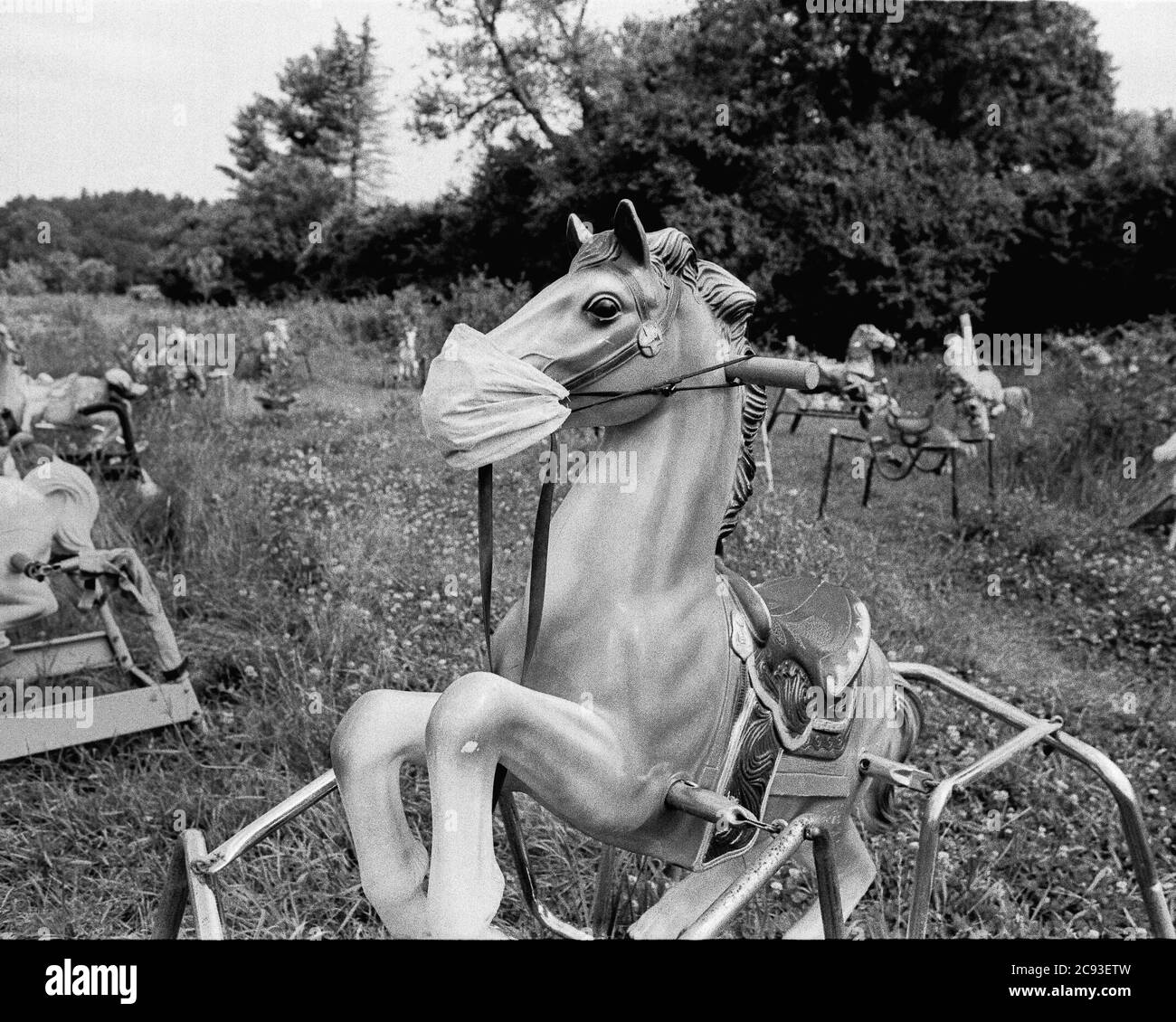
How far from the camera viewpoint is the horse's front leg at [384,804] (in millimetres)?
1095

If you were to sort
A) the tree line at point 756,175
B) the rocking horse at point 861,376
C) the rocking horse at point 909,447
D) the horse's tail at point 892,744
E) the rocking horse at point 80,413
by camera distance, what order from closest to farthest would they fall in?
the horse's tail at point 892,744, the rocking horse at point 80,413, the rocking horse at point 909,447, the rocking horse at point 861,376, the tree line at point 756,175

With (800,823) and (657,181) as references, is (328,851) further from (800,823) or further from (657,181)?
(657,181)

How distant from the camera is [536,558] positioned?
1168mm

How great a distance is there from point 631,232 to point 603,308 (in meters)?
0.09

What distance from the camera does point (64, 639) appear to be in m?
2.88

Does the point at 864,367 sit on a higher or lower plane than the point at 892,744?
higher

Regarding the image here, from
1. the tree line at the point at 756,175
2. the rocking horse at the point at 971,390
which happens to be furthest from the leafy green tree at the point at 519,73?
the rocking horse at the point at 971,390

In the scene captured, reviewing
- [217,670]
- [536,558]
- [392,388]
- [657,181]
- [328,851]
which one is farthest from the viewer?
[657,181]

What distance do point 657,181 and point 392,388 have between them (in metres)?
3.61

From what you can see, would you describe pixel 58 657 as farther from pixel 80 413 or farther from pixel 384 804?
pixel 384 804

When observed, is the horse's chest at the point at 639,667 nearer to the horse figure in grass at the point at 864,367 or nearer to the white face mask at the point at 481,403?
the white face mask at the point at 481,403

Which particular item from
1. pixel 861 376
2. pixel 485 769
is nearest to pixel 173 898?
pixel 485 769

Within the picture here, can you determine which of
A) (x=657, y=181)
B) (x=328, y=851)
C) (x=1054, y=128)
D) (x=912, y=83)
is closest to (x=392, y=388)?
(x=657, y=181)

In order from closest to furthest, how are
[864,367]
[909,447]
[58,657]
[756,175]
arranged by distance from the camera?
[58,657] → [909,447] → [864,367] → [756,175]
